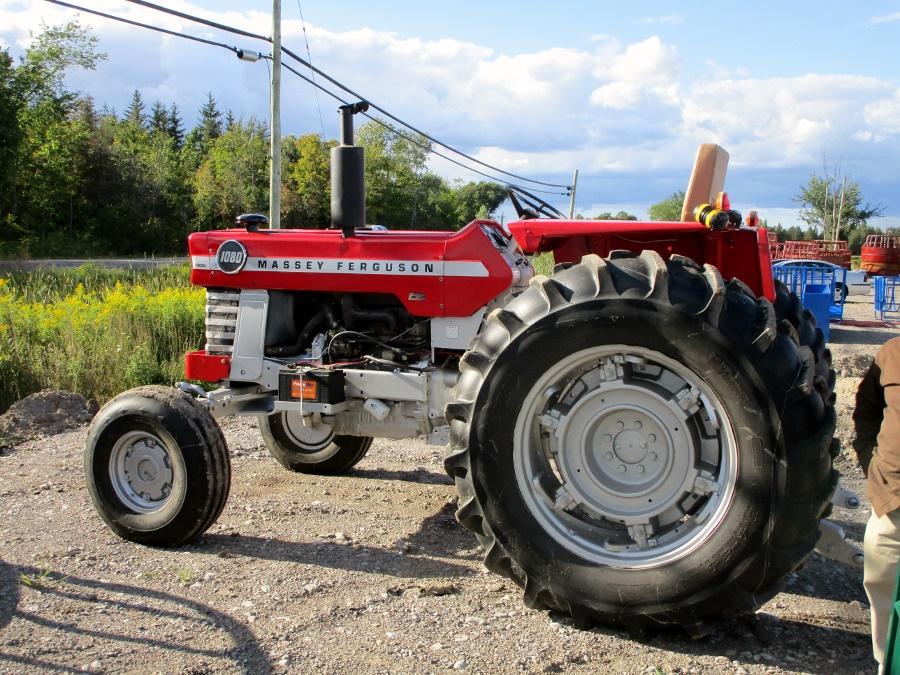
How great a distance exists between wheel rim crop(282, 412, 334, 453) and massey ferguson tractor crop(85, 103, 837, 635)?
1072mm

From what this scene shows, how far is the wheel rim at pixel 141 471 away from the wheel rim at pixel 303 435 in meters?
1.32

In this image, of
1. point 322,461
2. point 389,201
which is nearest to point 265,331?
point 322,461

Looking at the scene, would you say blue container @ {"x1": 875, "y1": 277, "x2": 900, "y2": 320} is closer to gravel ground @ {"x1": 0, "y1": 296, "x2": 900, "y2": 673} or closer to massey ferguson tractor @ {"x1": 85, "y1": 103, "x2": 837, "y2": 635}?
gravel ground @ {"x1": 0, "y1": 296, "x2": 900, "y2": 673}

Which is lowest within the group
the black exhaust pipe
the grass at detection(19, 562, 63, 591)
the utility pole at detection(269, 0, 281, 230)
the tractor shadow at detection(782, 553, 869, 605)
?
the grass at detection(19, 562, 63, 591)

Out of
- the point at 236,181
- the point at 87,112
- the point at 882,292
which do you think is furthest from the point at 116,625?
the point at 87,112

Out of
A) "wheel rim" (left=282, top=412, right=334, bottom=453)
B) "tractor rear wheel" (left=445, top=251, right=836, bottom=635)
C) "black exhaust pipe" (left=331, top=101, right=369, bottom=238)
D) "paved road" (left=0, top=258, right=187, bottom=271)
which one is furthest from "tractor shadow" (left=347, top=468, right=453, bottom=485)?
"paved road" (left=0, top=258, right=187, bottom=271)

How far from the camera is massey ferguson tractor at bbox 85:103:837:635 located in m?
3.05

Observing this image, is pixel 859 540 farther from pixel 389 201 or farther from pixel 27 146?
pixel 389 201

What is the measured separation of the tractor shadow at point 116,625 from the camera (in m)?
3.11

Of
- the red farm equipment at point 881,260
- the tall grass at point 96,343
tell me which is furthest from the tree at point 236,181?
the tall grass at point 96,343

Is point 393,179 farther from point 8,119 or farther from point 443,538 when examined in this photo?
point 443,538

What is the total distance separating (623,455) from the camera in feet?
11.1

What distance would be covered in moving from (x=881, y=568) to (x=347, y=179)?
10.1 feet

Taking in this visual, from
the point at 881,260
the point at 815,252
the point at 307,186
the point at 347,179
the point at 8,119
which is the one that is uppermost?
the point at 8,119
